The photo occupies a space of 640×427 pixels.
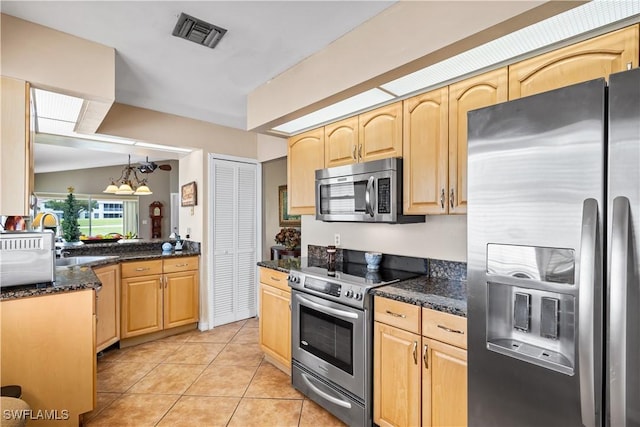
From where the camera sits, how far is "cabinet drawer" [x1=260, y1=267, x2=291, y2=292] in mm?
2723

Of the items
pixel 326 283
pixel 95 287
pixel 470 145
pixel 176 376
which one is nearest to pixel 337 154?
pixel 326 283

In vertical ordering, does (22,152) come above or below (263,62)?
below

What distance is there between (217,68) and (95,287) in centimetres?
178

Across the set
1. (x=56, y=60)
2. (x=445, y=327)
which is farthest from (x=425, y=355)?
(x=56, y=60)

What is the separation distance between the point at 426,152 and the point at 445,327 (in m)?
1.06

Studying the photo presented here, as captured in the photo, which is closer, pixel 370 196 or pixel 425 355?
pixel 425 355

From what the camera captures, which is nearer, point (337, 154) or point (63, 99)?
point (63, 99)

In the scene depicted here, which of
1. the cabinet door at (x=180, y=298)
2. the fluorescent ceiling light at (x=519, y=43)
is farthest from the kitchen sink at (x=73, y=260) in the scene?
the fluorescent ceiling light at (x=519, y=43)

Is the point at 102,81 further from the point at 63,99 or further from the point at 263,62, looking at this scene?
the point at 263,62

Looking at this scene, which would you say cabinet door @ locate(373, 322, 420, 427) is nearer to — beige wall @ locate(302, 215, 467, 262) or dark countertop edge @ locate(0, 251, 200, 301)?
beige wall @ locate(302, 215, 467, 262)

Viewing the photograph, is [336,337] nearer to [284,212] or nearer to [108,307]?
[108,307]

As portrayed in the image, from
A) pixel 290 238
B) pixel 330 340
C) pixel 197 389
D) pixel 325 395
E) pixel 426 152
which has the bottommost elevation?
pixel 197 389

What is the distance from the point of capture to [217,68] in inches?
99.6

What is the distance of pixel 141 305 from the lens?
3.45 metres
